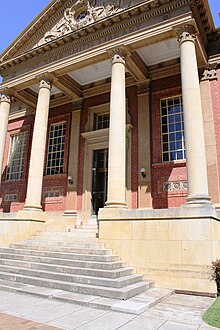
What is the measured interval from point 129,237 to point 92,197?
18.0 feet

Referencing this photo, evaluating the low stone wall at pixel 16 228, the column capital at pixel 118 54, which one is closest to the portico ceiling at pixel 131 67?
the column capital at pixel 118 54

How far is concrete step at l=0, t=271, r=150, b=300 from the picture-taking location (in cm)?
595

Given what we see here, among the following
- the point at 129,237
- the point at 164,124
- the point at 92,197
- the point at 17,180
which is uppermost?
the point at 164,124

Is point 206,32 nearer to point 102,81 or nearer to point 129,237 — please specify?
point 102,81

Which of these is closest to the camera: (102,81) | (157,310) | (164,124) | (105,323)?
(105,323)

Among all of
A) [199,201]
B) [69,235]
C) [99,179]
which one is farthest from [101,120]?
[199,201]

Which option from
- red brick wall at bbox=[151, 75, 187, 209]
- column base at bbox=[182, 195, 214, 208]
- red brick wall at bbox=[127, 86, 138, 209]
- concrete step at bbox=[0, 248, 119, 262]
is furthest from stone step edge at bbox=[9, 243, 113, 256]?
red brick wall at bbox=[127, 86, 138, 209]

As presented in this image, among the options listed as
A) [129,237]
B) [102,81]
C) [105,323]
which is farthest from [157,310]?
[102,81]

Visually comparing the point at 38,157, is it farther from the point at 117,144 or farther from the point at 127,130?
the point at 127,130

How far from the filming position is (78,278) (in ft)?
22.3

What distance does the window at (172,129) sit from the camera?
11930mm

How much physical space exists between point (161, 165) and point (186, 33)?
5.15 meters

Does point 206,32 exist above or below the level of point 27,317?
above

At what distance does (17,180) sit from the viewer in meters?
16.4
